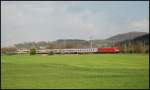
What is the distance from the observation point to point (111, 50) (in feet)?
312

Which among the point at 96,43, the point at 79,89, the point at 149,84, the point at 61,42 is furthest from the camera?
the point at 96,43

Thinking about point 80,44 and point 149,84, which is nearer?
point 149,84

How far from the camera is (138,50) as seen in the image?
77.7 meters

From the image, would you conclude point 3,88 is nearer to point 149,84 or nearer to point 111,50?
point 149,84

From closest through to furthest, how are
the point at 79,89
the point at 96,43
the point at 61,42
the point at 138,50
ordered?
the point at 79,89 < the point at 138,50 < the point at 61,42 < the point at 96,43


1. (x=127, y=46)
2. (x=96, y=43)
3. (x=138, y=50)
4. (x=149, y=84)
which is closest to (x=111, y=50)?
(x=127, y=46)

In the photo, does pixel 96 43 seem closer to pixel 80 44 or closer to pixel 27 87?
pixel 80 44

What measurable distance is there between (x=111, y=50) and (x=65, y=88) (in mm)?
82764

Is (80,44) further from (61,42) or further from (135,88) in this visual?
(135,88)

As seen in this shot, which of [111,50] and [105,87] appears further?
[111,50]

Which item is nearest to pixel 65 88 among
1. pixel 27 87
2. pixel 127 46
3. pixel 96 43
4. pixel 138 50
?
pixel 27 87

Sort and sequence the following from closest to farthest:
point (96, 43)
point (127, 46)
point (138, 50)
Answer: point (138, 50)
point (127, 46)
point (96, 43)

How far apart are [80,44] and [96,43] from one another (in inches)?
581

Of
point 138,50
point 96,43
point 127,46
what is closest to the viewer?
point 138,50
